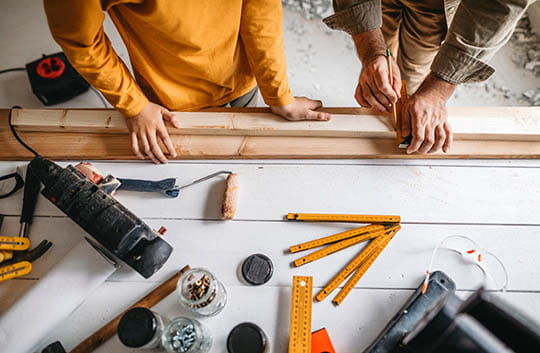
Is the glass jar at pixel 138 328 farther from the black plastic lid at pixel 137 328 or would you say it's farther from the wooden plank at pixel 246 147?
the wooden plank at pixel 246 147

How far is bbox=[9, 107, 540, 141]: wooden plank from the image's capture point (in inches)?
42.0

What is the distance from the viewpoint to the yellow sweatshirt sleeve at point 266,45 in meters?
0.98

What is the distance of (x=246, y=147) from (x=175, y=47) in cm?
33

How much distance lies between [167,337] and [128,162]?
52cm

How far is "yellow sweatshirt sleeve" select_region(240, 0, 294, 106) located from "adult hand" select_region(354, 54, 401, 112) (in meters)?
0.26

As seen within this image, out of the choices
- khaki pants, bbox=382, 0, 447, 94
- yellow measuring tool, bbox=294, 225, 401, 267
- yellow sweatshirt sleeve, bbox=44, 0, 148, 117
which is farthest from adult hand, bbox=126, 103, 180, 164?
khaki pants, bbox=382, 0, 447, 94

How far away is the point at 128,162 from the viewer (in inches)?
43.8

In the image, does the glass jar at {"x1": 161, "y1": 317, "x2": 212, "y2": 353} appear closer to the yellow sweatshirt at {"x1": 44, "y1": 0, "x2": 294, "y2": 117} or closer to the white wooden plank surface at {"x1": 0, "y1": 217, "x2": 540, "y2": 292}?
the white wooden plank surface at {"x1": 0, "y1": 217, "x2": 540, "y2": 292}

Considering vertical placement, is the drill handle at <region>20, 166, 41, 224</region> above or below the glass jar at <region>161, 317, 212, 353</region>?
above

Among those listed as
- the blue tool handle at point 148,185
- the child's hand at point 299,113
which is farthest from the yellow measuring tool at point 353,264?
the blue tool handle at point 148,185

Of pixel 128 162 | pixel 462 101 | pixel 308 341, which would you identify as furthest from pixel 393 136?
pixel 462 101

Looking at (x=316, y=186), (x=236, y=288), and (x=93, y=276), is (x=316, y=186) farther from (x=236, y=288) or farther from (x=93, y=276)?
(x=93, y=276)

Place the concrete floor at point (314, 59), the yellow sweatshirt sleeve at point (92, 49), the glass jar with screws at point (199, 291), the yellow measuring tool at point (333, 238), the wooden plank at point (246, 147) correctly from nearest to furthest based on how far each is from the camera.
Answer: the yellow sweatshirt sleeve at point (92, 49)
the glass jar with screws at point (199, 291)
the yellow measuring tool at point (333, 238)
the wooden plank at point (246, 147)
the concrete floor at point (314, 59)

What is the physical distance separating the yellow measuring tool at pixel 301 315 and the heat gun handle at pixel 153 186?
413mm
